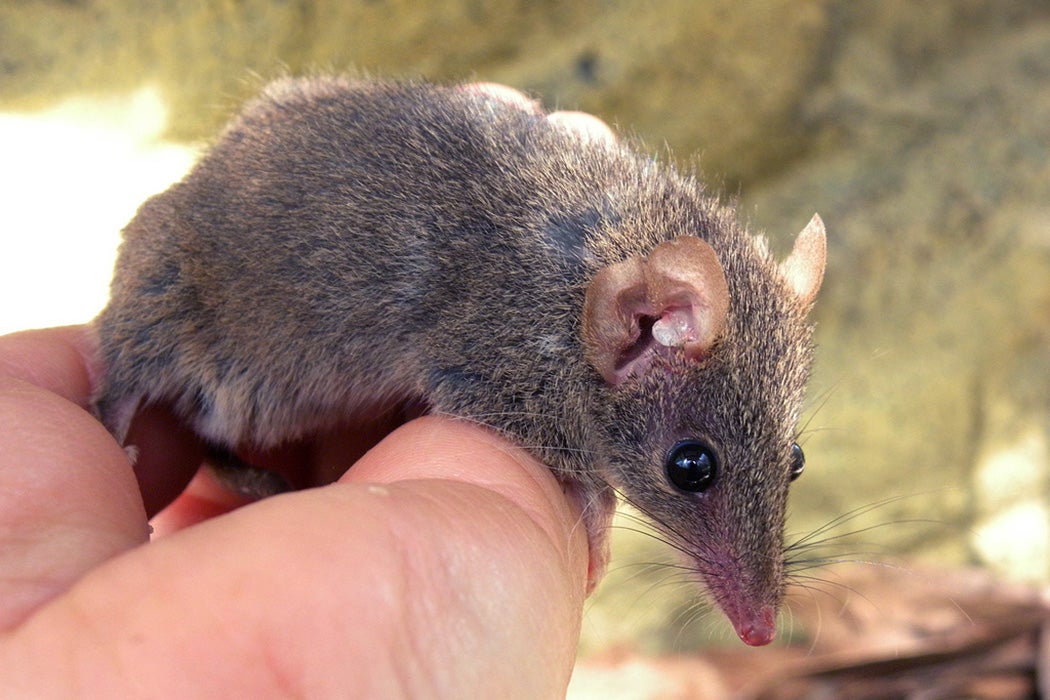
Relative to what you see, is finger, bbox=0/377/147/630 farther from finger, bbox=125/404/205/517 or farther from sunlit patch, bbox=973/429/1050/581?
sunlit patch, bbox=973/429/1050/581

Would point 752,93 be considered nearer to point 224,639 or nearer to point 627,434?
point 627,434

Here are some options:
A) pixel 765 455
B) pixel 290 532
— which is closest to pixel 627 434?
pixel 765 455

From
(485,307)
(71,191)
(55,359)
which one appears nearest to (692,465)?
(485,307)

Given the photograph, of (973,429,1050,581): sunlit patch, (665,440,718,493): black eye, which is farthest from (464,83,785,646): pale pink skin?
(973,429,1050,581): sunlit patch

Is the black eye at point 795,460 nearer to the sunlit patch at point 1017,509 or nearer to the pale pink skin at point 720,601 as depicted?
the pale pink skin at point 720,601

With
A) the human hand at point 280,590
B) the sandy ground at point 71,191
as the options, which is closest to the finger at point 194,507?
the human hand at point 280,590

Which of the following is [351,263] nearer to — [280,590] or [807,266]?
[280,590]
